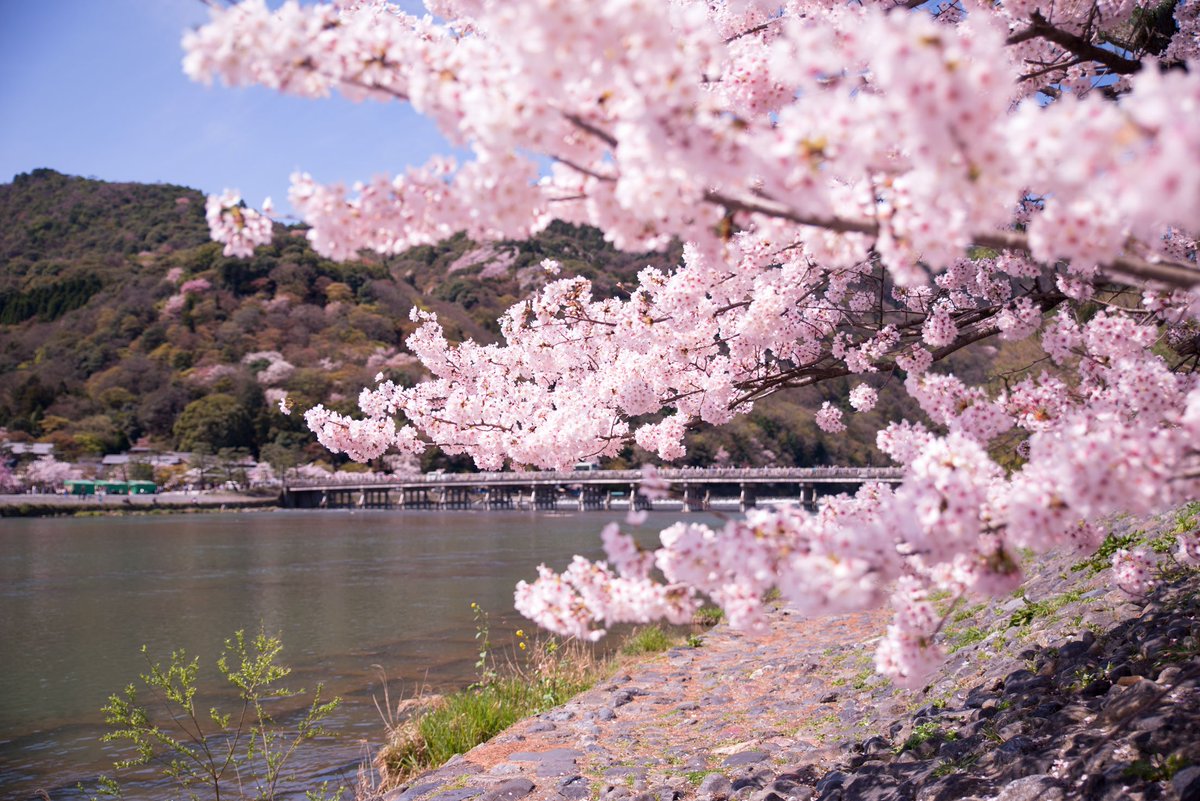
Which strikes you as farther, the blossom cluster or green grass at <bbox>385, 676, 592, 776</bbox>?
green grass at <bbox>385, 676, 592, 776</bbox>

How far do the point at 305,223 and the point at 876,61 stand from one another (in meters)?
1.74

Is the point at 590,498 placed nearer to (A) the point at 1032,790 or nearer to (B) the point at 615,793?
(B) the point at 615,793

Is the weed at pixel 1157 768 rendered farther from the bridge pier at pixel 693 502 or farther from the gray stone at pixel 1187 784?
the bridge pier at pixel 693 502

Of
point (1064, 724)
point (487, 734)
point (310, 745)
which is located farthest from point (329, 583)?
point (1064, 724)

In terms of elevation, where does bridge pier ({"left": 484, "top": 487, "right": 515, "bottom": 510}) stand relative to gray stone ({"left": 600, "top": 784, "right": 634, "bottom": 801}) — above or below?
below

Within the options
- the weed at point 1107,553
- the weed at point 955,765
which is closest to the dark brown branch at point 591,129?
the weed at point 955,765

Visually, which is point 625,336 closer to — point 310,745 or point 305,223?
point 305,223

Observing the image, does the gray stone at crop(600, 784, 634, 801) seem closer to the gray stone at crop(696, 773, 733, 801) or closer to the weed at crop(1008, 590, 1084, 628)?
the gray stone at crop(696, 773, 733, 801)

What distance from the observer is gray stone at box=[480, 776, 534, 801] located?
5922mm

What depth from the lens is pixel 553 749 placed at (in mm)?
7176

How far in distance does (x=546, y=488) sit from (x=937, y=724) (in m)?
93.9

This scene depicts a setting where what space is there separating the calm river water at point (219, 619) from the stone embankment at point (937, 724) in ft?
9.95

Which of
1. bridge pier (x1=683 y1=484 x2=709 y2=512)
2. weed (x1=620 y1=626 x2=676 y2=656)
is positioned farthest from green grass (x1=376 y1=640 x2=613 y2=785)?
bridge pier (x1=683 y1=484 x2=709 y2=512)

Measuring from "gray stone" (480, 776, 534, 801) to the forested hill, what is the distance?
6366 centimetres
